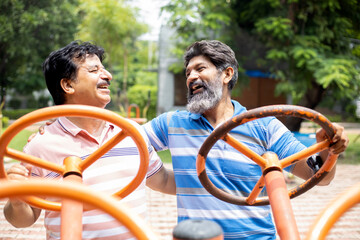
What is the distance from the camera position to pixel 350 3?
27.4 ft

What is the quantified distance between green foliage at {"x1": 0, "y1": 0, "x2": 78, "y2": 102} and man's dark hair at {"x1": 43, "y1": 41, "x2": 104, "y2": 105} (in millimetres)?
5845

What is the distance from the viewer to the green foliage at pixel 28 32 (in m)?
6.91

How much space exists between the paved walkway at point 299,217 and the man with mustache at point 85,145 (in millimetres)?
1095

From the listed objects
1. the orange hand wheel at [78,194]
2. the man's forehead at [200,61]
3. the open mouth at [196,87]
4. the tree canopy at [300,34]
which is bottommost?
the orange hand wheel at [78,194]

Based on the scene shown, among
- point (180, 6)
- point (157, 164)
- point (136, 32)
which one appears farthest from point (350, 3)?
point (136, 32)

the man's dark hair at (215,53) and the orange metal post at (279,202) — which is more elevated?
the man's dark hair at (215,53)

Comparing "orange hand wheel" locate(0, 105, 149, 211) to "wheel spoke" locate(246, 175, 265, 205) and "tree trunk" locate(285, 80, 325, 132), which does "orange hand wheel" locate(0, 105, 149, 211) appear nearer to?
"wheel spoke" locate(246, 175, 265, 205)

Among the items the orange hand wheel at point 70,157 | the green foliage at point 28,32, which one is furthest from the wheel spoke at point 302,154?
the green foliage at point 28,32

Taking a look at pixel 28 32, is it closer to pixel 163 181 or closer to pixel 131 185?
pixel 163 181

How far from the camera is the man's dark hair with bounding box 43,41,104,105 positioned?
1.64 m

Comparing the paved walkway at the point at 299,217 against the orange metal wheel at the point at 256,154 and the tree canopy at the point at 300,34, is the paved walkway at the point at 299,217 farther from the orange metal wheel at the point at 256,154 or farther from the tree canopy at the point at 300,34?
the tree canopy at the point at 300,34

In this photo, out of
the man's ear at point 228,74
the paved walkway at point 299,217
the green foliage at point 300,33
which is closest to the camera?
the man's ear at point 228,74

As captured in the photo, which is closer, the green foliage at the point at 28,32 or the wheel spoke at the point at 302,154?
the wheel spoke at the point at 302,154

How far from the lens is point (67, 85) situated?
166 cm
